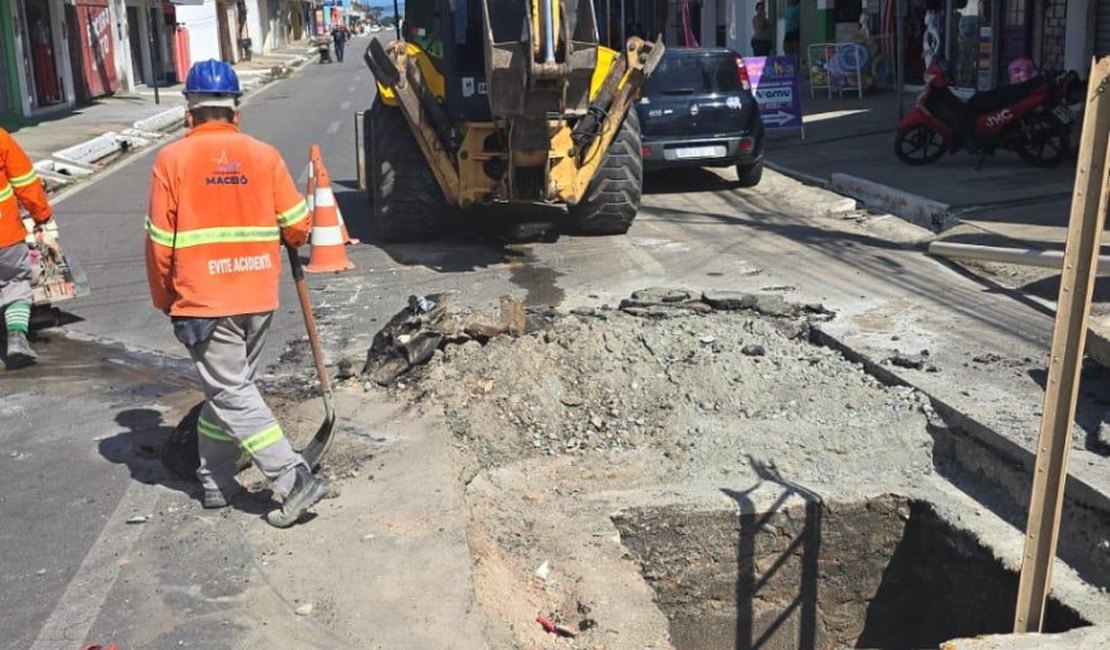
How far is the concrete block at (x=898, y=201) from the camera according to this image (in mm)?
11680

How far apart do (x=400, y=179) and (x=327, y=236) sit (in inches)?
42.0

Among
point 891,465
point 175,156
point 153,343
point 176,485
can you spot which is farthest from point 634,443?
point 153,343

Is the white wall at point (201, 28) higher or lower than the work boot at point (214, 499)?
higher

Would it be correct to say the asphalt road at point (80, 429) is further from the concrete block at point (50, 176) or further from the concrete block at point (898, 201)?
the concrete block at point (898, 201)

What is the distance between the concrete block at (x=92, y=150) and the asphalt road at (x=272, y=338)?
382 cm

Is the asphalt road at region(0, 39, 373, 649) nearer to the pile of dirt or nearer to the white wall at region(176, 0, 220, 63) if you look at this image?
the pile of dirt

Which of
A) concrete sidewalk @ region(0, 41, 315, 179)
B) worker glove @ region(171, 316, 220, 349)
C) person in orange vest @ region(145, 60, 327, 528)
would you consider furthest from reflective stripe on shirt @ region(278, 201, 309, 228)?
concrete sidewalk @ region(0, 41, 315, 179)

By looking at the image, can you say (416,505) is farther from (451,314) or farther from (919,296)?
(919,296)

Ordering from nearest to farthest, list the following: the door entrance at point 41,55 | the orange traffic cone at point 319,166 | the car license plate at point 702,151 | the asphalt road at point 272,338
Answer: the asphalt road at point 272,338 → the orange traffic cone at point 319,166 → the car license plate at point 702,151 → the door entrance at point 41,55

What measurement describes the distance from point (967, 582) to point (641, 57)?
641 centimetres

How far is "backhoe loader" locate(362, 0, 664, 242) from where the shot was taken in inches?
365

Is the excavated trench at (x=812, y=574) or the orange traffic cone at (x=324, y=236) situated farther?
the orange traffic cone at (x=324, y=236)

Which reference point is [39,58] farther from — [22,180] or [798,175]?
[22,180]

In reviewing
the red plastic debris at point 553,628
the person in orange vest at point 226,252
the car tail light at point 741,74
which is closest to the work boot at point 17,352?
the person in orange vest at point 226,252
